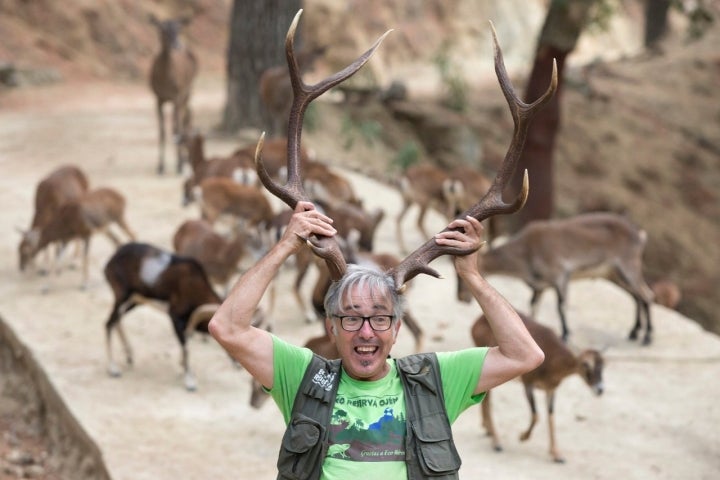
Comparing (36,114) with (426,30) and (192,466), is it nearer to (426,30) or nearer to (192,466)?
(192,466)

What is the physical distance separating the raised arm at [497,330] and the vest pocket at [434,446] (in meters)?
0.22

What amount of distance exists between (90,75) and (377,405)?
1884 cm

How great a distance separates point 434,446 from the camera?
12.2ft

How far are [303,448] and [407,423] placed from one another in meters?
0.35

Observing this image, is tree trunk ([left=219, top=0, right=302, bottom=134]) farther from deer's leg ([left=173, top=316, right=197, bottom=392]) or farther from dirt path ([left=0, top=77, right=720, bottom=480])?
deer's leg ([left=173, top=316, right=197, bottom=392])

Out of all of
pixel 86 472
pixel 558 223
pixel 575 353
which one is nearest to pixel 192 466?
pixel 86 472

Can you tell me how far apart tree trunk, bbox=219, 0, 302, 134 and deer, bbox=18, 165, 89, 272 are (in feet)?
17.1

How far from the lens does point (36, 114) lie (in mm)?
17547

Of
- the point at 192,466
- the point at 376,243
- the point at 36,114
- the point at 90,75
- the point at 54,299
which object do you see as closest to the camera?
the point at 192,466

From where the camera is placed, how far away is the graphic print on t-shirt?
3.71m

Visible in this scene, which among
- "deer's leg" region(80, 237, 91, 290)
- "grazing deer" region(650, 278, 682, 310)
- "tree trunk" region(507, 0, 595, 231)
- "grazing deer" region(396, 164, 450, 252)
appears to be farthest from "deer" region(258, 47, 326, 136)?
"grazing deer" region(650, 278, 682, 310)

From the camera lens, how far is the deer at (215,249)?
945 cm

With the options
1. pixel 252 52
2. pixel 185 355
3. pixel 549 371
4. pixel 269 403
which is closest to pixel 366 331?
pixel 549 371

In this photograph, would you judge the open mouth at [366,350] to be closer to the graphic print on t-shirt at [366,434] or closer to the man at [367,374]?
the man at [367,374]
